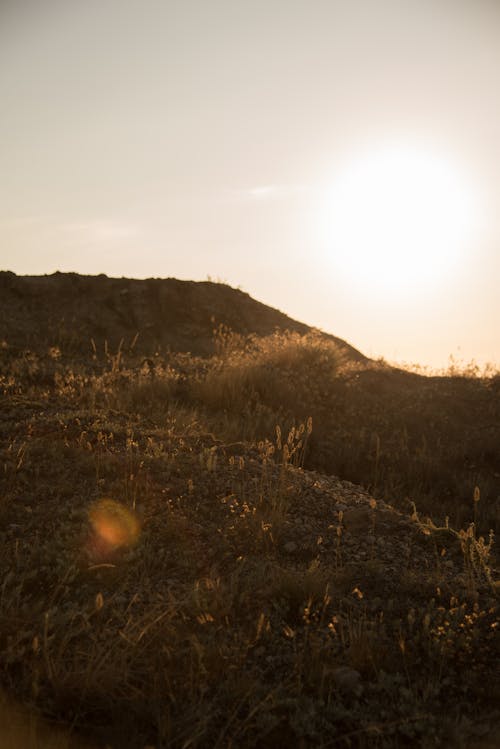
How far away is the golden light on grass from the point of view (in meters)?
3.81

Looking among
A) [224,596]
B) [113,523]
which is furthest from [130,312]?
[224,596]

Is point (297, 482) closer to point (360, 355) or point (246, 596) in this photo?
point (246, 596)

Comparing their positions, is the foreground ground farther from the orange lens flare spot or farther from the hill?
the hill

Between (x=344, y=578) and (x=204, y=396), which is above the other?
(x=204, y=396)

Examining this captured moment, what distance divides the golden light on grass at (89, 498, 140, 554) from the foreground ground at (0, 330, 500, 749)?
0.01 meters

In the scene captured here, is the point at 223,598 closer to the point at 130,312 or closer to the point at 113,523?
the point at 113,523

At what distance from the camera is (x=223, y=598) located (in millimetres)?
3350

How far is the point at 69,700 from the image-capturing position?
2.71 meters

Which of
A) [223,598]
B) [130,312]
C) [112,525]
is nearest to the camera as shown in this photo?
[223,598]

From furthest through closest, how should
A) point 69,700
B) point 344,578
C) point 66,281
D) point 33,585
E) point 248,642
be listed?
point 66,281
point 344,578
point 33,585
point 248,642
point 69,700

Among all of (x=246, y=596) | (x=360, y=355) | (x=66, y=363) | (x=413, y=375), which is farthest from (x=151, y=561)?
(x=360, y=355)

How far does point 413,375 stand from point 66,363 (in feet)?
21.0

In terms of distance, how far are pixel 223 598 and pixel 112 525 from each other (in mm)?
1046

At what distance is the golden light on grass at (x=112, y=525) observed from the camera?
3.81 m
